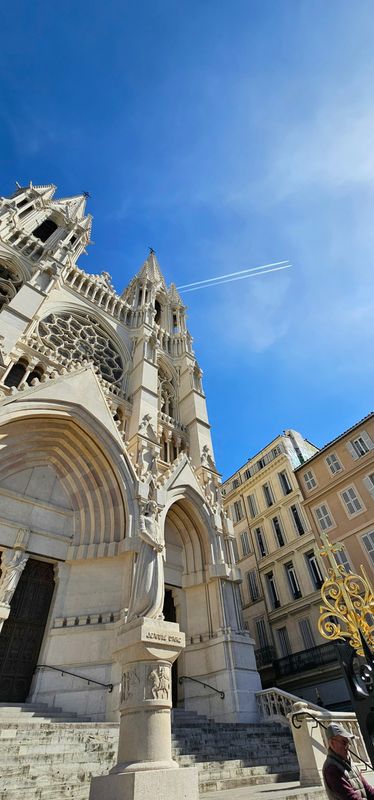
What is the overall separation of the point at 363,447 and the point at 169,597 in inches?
471

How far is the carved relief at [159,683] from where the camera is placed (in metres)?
4.81

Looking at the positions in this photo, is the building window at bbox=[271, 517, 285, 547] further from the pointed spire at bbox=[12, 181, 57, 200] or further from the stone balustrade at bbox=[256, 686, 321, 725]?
the pointed spire at bbox=[12, 181, 57, 200]

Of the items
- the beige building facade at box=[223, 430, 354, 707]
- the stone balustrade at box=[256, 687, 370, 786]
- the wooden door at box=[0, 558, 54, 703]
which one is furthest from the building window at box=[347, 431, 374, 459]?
the wooden door at box=[0, 558, 54, 703]

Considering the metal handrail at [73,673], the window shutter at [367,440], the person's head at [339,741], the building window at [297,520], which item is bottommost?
the person's head at [339,741]

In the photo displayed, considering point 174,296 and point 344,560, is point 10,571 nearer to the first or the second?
point 344,560

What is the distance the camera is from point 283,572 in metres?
21.2

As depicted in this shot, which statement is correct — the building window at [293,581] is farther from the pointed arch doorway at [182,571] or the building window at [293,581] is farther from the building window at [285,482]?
the pointed arch doorway at [182,571]

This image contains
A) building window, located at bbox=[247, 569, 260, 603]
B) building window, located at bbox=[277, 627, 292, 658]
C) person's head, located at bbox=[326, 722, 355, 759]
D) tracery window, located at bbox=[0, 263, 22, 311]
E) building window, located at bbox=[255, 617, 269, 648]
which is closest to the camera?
person's head, located at bbox=[326, 722, 355, 759]

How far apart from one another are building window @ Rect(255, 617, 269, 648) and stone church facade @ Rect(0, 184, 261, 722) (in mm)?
10746

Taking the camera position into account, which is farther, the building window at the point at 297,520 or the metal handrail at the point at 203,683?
the building window at the point at 297,520

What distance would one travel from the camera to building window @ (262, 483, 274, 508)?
959 inches

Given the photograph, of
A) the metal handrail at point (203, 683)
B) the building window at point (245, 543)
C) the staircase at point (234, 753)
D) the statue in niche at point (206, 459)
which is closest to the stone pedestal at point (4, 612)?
the staircase at point (234, 753)

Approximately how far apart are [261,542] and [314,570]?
14.4 ft

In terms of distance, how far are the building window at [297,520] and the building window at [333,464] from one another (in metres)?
3.31
